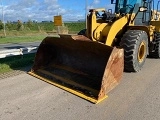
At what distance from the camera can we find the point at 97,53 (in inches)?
226

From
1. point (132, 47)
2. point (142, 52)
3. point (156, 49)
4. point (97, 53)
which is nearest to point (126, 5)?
point (142, 52)

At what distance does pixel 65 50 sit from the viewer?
6.61 m

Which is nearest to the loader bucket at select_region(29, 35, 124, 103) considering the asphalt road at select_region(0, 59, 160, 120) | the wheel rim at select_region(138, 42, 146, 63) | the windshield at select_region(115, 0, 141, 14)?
the asphalt road at select_region(0, 59, 160, 120)

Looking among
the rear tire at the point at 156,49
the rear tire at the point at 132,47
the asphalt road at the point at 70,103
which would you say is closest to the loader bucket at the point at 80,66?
the asphalt road at the point at 70,103

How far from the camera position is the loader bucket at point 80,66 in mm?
4822

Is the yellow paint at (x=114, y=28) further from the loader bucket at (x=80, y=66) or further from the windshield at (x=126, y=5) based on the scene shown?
the loader bucket at (x=80, y=66)

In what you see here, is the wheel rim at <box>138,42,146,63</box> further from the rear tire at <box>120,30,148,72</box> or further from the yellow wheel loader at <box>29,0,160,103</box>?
the rear tire at <box>120,30,148,72</box>

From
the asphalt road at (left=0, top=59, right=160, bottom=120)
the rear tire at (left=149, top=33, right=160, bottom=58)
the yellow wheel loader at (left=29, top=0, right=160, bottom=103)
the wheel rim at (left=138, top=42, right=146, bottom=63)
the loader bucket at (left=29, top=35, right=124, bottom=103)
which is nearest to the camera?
the asphalt road at (left=0, top=59, right=160, bottom=120)

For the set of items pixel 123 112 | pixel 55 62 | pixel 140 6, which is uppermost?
pixel 140 6

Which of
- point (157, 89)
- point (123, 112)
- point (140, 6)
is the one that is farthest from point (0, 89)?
point (140, 6)

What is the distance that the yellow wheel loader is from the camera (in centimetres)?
505

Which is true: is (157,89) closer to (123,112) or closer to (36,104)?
(123,112)

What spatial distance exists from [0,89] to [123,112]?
115 inches

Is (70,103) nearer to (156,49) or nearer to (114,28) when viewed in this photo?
(114,28)
